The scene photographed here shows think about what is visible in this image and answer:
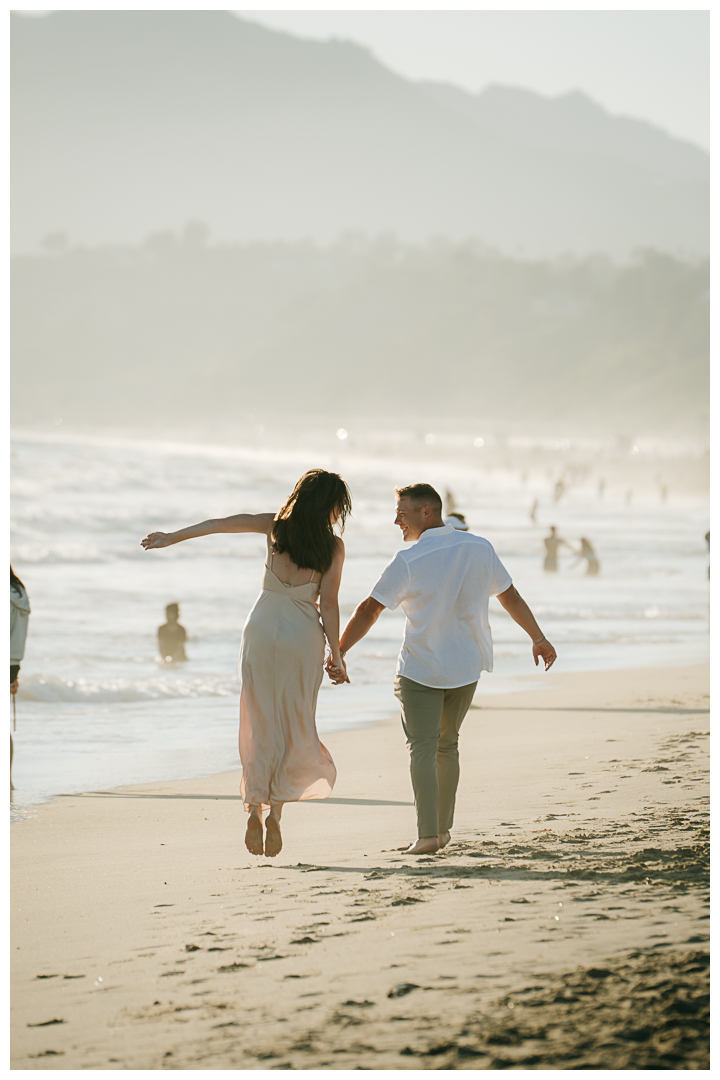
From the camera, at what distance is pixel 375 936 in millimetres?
3562

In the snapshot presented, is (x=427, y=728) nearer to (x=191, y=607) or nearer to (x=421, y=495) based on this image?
(x=421, y=495)

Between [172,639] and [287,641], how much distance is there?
1029 centimetres

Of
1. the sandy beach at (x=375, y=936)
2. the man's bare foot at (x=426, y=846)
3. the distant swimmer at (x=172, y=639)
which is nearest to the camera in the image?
the sandy beach at (x=375, y=936)

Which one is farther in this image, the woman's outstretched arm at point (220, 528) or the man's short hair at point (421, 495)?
the man's short hair at point (421, 495)

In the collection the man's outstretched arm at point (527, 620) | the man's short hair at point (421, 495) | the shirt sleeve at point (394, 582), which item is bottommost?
the man's outstretched arm at point (527, 620)

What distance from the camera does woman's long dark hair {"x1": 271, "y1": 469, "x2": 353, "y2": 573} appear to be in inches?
181

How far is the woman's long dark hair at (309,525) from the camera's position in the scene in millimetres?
4598

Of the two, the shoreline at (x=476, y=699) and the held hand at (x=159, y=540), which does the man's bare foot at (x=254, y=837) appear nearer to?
the held hand at (x=159, y=540)

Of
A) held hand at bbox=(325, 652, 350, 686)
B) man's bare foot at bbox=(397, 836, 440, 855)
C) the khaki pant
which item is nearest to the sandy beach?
man's bare foot at bbox=(397, 836, 440, 855)

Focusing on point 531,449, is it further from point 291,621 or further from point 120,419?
point 291,621

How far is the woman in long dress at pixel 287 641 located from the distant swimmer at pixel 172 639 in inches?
395

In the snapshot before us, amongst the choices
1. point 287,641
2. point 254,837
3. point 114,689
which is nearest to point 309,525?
point 287,641

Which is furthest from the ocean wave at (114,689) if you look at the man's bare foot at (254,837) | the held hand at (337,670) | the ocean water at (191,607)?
the held hand at (337,670)

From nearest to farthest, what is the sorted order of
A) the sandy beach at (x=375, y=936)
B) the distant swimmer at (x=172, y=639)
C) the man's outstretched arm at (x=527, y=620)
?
the sandy beach at (x=375, y=936)
the man's outstretched arm at (x=527, y=620)
the distant swimmer at (x=172, y=639)
